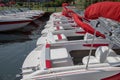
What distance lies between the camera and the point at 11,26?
20.0 m

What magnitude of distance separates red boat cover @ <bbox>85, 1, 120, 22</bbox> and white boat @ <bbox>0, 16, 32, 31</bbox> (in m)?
14.1

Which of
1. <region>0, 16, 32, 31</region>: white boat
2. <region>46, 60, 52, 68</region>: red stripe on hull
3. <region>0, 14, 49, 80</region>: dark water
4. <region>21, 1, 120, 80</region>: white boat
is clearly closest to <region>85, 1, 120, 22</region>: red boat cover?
<region>21, 1, 120, 80</region>: white boat

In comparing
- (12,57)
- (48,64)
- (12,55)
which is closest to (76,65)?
(48,64)

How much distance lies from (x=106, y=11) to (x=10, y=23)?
1500 cm

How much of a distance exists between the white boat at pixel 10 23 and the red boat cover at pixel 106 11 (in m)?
14.1

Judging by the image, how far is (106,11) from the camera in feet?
17.9

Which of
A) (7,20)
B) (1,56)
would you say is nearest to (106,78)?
(1,56)

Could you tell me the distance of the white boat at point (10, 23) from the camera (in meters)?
19.4

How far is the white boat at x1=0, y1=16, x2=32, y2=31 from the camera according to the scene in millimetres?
19375

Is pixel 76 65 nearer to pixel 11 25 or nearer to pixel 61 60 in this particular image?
pixel 61 60

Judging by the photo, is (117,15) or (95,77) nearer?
(117,15)

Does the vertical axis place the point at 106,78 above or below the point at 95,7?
below

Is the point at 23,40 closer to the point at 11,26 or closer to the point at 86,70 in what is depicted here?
the point at 11,26

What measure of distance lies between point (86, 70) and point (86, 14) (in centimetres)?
125
